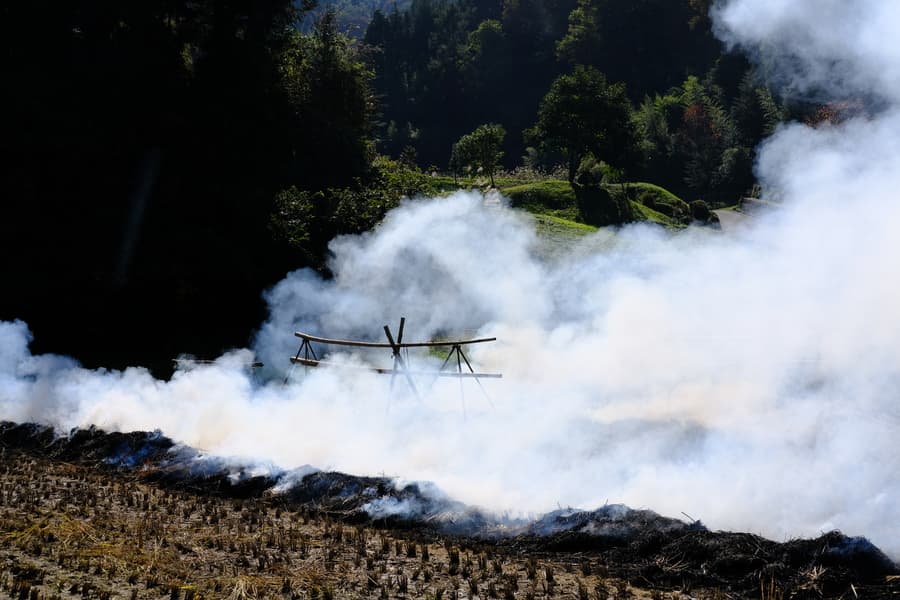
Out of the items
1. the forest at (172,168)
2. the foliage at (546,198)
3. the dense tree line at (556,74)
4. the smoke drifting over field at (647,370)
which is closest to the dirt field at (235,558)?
the smoke drifting over field at (647,370)

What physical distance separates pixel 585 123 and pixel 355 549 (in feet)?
146

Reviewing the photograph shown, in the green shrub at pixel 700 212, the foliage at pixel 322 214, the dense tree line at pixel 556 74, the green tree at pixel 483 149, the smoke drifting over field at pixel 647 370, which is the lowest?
the smoke drifting over field at pixel 647 370

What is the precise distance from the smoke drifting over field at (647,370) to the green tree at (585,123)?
27.9 m

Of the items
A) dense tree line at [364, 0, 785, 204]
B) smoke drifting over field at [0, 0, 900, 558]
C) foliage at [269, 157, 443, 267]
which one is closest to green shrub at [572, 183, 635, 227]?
foliage at [269, 157, 443, 267]

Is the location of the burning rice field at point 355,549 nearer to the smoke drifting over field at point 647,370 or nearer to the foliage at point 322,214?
the smoke drifting over field at point 647,370

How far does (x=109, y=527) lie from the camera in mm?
11070

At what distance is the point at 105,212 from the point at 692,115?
60962mm

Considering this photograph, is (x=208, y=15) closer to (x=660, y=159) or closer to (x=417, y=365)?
(x=417, y=365)

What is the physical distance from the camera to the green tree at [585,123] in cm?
5166

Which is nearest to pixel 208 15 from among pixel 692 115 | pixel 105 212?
pixel 105 212

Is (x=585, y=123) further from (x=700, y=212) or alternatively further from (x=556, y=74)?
(x=556, y=74)

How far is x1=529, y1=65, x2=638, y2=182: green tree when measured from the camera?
5166 cm

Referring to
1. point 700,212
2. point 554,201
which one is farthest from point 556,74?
point 554,201

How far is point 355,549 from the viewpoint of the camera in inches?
408
